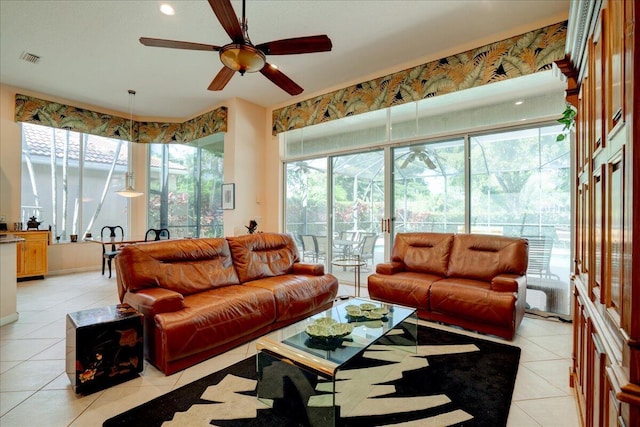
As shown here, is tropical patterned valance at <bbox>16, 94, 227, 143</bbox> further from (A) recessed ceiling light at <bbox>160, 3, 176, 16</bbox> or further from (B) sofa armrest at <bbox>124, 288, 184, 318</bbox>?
(B) sofa armrest at <bbox>124, 288, 184, 318</bbox>

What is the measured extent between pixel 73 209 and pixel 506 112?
7797mm

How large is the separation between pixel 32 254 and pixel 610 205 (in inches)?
286

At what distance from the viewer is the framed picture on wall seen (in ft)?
18.4

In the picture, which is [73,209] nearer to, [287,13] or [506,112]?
[287,13]

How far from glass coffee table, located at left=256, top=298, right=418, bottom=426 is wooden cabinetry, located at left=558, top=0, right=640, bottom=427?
43.1 inches

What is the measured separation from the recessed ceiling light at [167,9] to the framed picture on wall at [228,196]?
2798 millimetres

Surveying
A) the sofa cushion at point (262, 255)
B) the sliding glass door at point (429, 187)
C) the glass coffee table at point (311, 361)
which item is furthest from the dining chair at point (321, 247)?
the glass coffee table at point (311, 361)

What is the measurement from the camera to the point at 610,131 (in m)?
1.07

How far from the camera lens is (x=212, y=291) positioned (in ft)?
9.64

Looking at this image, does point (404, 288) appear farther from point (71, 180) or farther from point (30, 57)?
point (71, 180)

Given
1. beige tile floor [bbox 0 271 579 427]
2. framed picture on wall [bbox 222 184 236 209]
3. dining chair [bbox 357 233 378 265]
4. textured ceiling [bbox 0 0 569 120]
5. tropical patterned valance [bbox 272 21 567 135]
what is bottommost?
beige tile floor [bbox 0 271 579 427]

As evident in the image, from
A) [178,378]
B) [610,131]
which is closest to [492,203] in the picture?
[610,131]

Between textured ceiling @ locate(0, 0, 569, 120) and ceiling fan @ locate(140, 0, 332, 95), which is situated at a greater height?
textured ceiling @ locate(0, 0, 569, 120)

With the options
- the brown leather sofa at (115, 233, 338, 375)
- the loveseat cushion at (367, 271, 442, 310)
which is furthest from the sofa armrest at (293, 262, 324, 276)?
the loveseat cushion at (367, 271, 442, 310)
